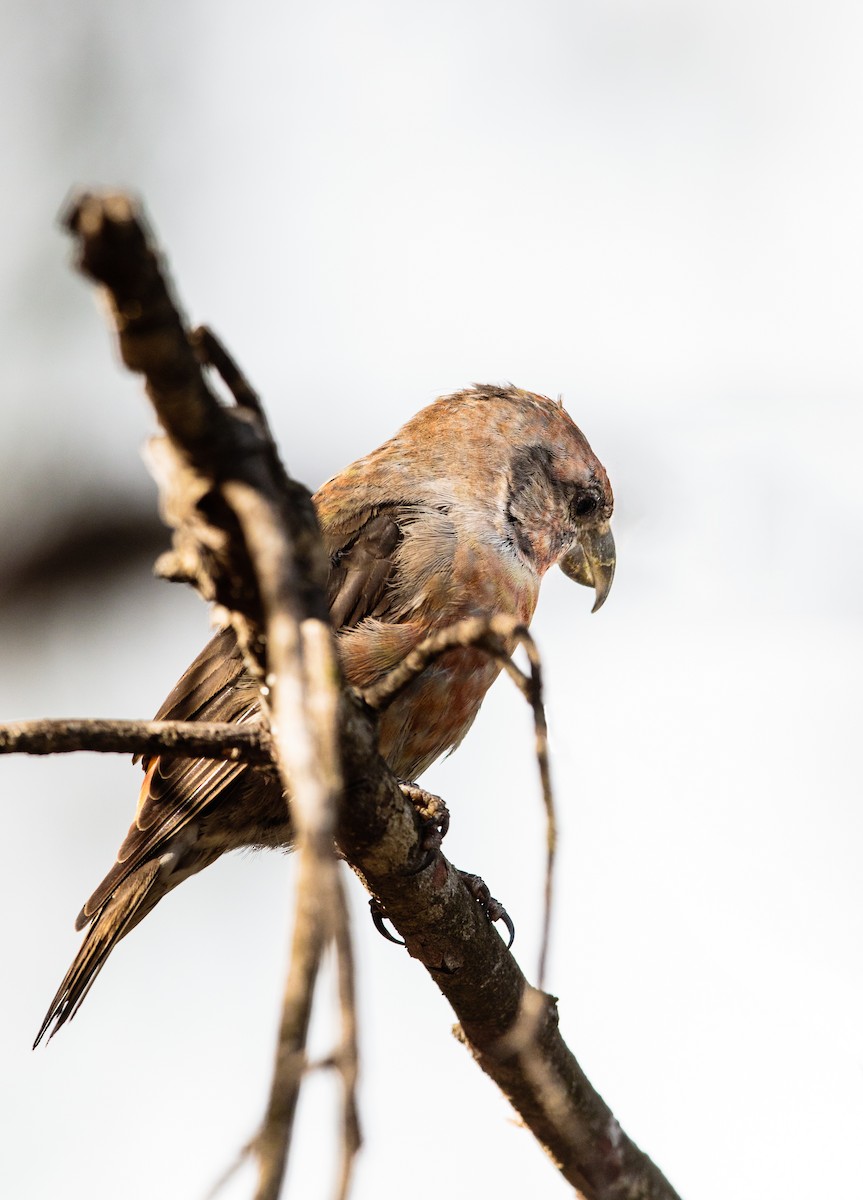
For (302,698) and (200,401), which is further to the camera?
(200,401)

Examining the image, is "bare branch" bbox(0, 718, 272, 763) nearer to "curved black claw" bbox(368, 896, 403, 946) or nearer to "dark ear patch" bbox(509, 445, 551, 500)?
"curved black claw" bbox(368, 896, 403, 946)

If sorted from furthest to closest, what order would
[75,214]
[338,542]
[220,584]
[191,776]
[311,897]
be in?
[338,542]
[191,776]
[220,584]
[75,214]
[311,897]

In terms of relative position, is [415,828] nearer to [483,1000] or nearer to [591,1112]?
[483,1000]

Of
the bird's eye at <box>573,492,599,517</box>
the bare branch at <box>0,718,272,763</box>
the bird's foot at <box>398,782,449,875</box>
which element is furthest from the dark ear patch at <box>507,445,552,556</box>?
the bare branch at <box>0,718,272,763</box>

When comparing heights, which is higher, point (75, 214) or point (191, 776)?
point (191, 776)

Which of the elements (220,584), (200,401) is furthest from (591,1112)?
(200,401)

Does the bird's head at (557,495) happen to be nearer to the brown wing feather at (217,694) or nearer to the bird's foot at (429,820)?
the brown wing feather at (217,694)

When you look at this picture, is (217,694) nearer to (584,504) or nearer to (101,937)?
(101,937)
